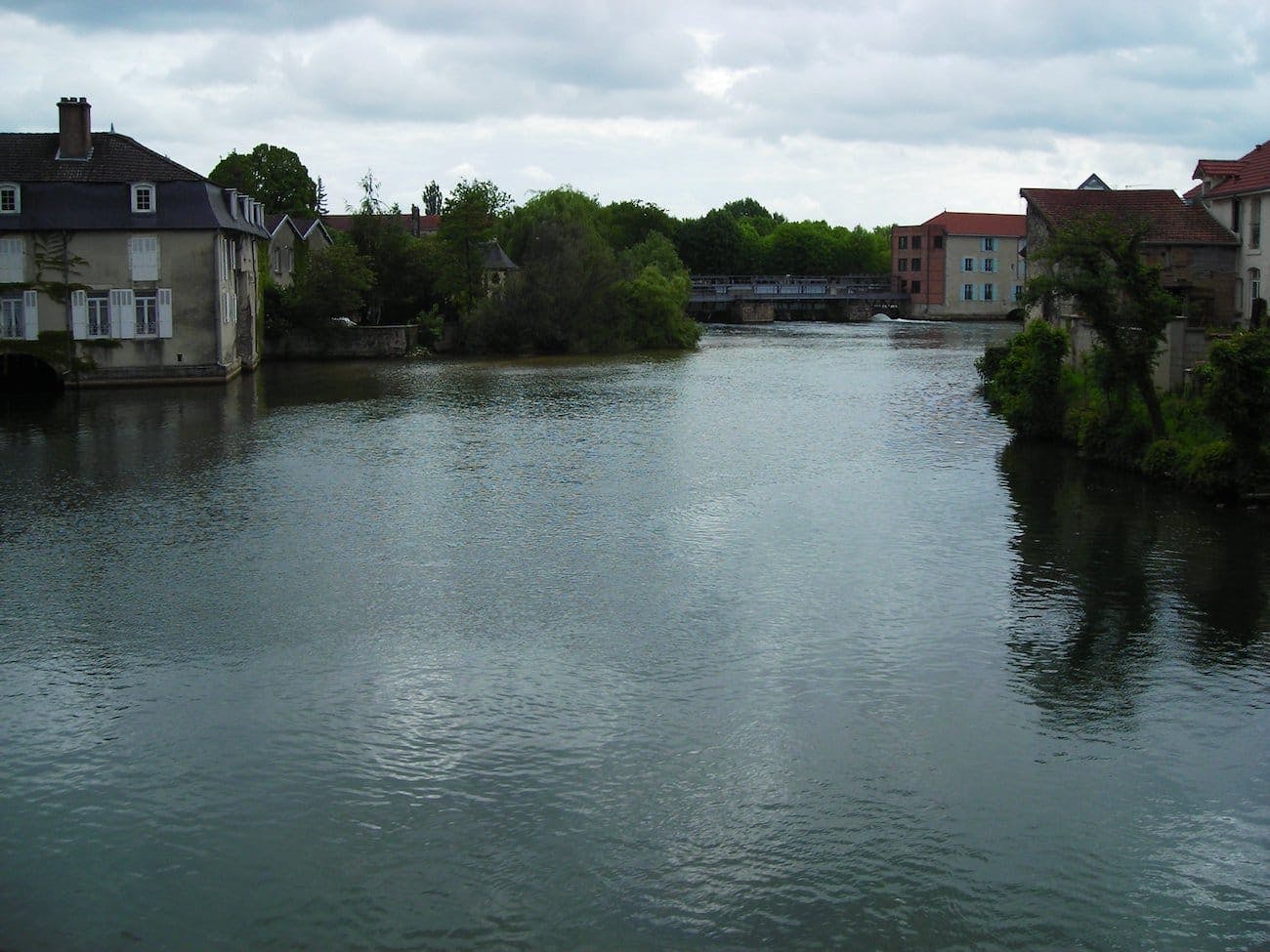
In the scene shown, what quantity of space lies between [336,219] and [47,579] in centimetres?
11447

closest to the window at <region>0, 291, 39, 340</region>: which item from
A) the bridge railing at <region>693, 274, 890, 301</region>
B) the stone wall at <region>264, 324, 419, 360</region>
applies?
the stone wall at <region>264, 324, 419, 360</region>

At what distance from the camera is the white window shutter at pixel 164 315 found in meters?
48.1

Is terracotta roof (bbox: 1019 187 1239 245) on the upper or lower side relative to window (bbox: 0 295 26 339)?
upper

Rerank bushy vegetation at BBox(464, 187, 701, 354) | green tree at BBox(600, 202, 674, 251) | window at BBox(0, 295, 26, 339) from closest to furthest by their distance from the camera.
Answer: window at BBox(0, 295, 26, 339) → bushy vegetation at BBox(464, 187, 701, 354) → green tree at BBox(600, 202, 674, 251)

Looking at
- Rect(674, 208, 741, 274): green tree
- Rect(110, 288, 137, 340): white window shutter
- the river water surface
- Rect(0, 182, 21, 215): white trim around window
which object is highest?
Rect(674, 208, 741, 274): green tree

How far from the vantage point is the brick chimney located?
4694 cm

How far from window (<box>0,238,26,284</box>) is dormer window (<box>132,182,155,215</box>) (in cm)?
410

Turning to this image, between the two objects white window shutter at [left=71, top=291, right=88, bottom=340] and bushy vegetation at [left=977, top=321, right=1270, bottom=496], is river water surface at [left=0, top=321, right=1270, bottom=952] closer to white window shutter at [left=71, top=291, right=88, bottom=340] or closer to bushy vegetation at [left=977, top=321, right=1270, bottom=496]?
bushy vegetation at [left=977, top=321, right=1270, bottom=496]

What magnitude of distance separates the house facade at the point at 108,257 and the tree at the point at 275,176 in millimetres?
44067

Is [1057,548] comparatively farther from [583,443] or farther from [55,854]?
[55,854]

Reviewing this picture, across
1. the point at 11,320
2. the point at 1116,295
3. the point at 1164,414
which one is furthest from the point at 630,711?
the point at 11,320

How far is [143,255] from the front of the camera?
156 feet

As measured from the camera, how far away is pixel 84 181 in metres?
47.2

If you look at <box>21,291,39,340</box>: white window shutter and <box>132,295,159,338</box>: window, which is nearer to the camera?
<box>21,291,39,340</box>: white window shutter
